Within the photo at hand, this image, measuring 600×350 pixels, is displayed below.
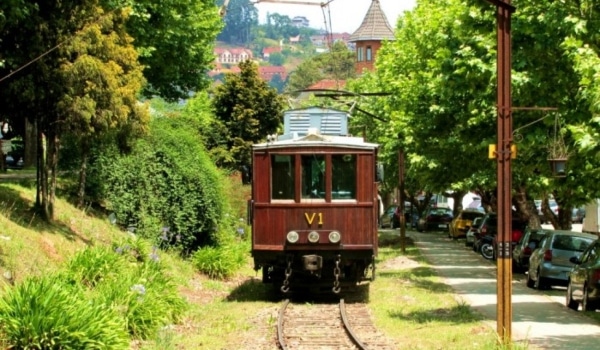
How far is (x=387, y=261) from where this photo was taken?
37.4 metres

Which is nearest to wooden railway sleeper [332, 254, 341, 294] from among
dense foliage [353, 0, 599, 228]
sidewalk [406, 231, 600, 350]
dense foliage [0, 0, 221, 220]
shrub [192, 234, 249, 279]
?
sidewalk [406, 231, 600, 350]

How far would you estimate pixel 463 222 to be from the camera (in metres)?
56.2

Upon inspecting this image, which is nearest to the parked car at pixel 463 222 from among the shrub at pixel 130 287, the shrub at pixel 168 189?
the shrub at pixel 168 189

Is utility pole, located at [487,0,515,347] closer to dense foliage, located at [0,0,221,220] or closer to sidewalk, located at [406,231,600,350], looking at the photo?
sidewalk, located at [406,231,600,350]

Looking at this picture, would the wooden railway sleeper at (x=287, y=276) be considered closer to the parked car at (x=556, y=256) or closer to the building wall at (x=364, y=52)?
the parked car at (x=556, y=256)

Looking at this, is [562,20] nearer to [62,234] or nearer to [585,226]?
[62,234]

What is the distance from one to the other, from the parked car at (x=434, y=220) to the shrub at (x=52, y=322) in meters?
59.2

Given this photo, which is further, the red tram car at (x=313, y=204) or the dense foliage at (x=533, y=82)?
the red tram car at (x=313, y=204)

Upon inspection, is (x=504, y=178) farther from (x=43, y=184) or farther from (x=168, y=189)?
(x=168, y=189)

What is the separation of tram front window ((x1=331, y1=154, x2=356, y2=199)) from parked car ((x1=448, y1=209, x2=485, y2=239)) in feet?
114

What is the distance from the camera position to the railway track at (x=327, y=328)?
1598cm

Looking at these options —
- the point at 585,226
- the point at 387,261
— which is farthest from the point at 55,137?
the point at 585,226

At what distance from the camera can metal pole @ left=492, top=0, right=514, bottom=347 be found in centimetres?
1452

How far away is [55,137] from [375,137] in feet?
121
